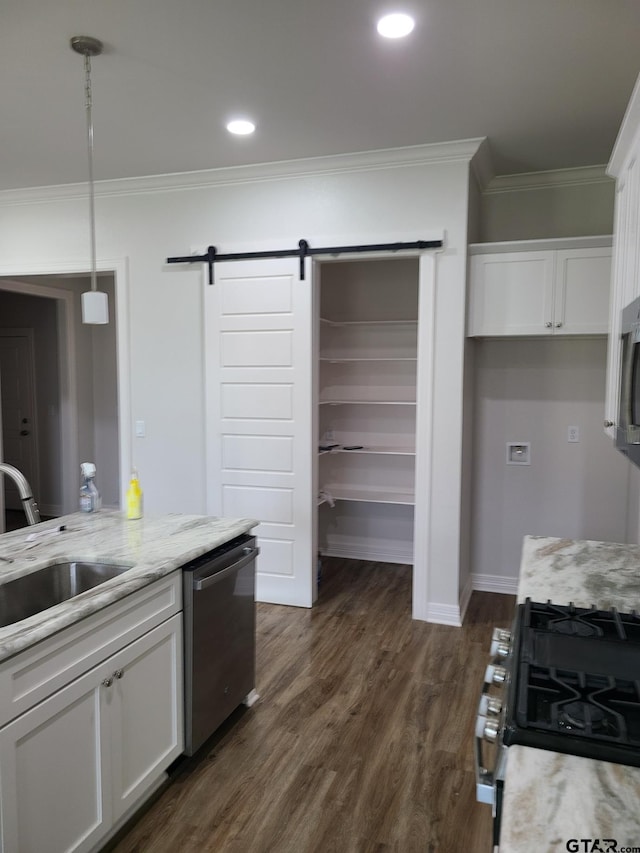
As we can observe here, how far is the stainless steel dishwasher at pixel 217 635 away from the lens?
A: 2.31 metres

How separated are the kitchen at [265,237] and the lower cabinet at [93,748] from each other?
2026mm

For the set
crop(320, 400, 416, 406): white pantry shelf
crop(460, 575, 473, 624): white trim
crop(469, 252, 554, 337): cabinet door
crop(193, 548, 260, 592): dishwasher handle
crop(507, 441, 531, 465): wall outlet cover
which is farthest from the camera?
crop(320, 400, 416, 406): white pantry shelf

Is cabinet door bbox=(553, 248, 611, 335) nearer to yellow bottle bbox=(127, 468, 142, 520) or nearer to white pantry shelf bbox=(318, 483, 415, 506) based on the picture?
white pantry shelf bbox=(318, 483, 415, 506)

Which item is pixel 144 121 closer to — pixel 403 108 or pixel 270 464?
pixel 403 108

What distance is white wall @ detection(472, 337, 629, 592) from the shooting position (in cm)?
415

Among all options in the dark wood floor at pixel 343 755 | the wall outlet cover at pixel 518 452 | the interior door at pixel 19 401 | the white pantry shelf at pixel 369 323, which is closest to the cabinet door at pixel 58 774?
the dark wood floor at pixel 343 755

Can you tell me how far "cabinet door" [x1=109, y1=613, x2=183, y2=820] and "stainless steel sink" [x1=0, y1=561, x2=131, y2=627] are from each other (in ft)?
0.95

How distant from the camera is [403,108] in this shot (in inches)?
123

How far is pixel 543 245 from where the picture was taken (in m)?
3.70

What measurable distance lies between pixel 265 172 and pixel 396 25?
1.77 meters

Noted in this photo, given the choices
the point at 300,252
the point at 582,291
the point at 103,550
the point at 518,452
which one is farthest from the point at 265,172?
the point at 103,550

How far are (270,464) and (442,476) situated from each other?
114 cm

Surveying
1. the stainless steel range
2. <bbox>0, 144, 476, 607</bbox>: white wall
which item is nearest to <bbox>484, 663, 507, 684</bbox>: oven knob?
the stainless steel range

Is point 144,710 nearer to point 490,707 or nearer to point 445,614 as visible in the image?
point 490,707
